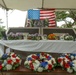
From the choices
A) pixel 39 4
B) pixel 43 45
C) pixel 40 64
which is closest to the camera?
pixel 40 64

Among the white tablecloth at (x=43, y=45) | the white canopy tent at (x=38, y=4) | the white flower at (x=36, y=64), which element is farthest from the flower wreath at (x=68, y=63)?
the white canopy tent at (x=38, y=4)

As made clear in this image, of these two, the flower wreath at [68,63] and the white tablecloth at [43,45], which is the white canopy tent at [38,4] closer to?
the white tablecloth at [43,45]

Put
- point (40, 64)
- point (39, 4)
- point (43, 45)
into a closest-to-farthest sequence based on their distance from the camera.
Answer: point (40, 64)
point (43, 45)
point (39, 4)

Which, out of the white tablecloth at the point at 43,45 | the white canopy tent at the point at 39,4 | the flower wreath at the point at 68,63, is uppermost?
the white canopy tent at the point at 39,4

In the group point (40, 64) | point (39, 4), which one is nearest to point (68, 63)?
point (40, 64)

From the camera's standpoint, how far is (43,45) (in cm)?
350

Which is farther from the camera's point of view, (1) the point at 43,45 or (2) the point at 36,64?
(1) the point at 43,45

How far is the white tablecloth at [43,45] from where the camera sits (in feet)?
11.4

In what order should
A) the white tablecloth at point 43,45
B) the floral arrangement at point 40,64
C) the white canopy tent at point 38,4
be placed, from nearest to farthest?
the floral arrangement at point 40,64 < the white tablecloth at point 43,45 < the white canopy tent at point 38,4

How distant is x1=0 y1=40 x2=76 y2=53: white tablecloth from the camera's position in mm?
3488

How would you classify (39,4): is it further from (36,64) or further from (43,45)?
(36,64)

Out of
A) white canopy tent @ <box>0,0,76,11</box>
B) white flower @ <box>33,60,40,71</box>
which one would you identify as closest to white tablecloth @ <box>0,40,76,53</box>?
white flower @ <box>33,60,40,71</box>

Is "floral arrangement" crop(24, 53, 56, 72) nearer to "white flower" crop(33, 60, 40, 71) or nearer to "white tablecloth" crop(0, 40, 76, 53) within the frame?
"white flower" crop(33, 60, 40, 71)

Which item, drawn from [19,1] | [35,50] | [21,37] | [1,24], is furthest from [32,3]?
[1,24]
